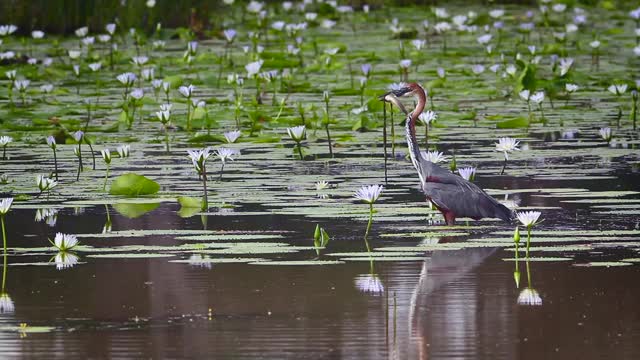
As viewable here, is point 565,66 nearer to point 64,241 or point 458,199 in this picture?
point 458,199

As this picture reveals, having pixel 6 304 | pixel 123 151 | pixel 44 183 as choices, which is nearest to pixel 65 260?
pixel 6 304

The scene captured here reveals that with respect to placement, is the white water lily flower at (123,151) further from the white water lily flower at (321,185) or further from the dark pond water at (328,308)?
the dark pond water at (328,308)

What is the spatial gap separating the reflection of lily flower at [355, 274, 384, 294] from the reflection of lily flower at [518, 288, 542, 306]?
1.58ft

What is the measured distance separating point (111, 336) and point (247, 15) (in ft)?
56.9

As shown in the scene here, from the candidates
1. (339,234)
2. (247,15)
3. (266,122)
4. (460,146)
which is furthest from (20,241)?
(247,15)

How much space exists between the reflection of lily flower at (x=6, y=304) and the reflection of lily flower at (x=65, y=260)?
53 centimetres

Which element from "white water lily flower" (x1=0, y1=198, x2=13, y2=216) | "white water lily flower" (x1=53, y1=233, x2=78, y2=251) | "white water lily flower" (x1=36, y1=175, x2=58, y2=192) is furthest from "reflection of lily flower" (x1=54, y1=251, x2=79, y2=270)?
"white water lily flower" (x1=36, y1=175, x2=58, y2=192)

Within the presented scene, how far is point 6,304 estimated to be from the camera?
5520mm

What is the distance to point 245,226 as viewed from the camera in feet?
23.1

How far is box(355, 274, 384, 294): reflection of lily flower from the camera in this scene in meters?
5.64

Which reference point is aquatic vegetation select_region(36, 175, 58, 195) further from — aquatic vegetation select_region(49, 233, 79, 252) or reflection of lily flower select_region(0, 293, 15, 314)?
reflection of lily flower select_region(0, 293, 15, 314)

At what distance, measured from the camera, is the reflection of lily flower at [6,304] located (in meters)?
5.43

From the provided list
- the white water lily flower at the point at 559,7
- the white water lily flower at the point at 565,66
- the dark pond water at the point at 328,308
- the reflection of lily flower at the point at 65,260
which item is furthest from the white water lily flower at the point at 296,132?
the white water lily flower at the point at 559,7

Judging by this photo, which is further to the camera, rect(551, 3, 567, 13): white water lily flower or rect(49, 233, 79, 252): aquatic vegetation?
rect(551, 3, 567, 13): white water lily flower
